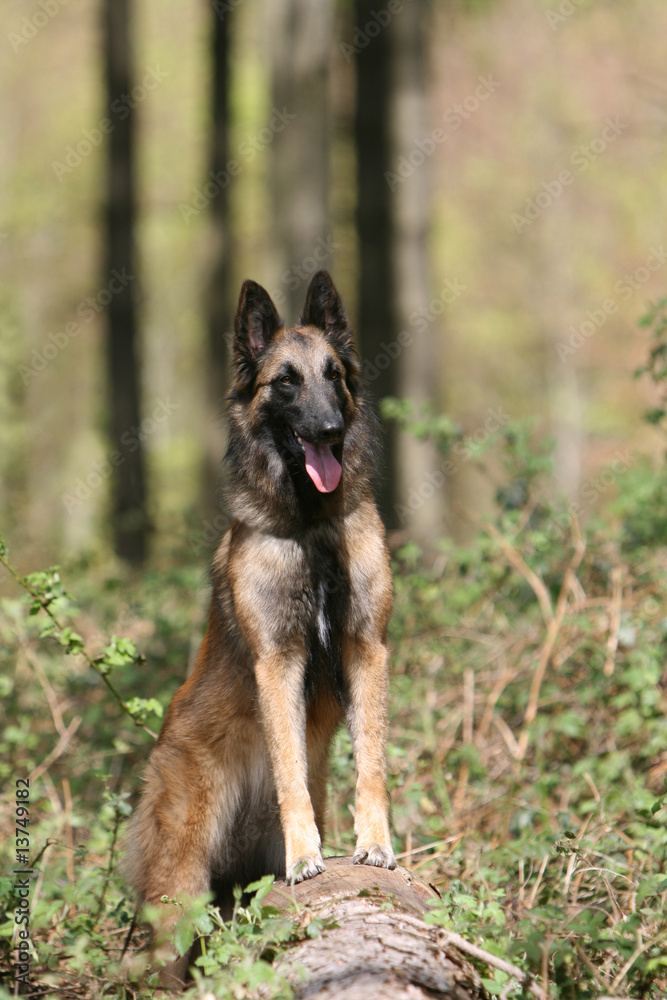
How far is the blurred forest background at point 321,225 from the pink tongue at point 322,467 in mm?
1725

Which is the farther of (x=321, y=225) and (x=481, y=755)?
(x=321, y=225)

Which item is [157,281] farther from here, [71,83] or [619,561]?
[619,561]

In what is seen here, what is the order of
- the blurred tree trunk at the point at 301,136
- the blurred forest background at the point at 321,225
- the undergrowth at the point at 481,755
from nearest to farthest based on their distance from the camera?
the undergrowth at the point at 481,755
the blurred tree trunk at the point at 301,136
the blurred forest background at the point at 321,225

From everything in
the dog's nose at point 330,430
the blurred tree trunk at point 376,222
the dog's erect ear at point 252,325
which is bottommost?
the dog's nose at point 330,430

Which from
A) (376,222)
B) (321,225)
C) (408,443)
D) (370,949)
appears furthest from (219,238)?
(370,949)

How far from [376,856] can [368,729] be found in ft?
1.72

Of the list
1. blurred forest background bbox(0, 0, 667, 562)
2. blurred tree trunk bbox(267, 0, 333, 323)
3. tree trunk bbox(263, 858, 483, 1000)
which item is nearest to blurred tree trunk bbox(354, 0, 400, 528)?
blurred forest background bbox(0, 0, 667, 562)

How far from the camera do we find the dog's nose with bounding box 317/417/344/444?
4160mm

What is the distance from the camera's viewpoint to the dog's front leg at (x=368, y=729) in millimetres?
4086

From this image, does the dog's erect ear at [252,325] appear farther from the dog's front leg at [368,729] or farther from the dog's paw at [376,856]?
the dog's paw at [376,856]

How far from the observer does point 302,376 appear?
435 cm

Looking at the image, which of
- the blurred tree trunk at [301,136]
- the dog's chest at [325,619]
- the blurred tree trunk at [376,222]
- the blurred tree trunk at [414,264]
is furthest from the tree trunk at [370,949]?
the blurred tree trunk at [376,222]

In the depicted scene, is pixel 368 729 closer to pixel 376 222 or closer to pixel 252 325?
pixel 252 325

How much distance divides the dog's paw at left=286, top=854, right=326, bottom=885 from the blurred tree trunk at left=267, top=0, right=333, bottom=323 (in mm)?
7856
